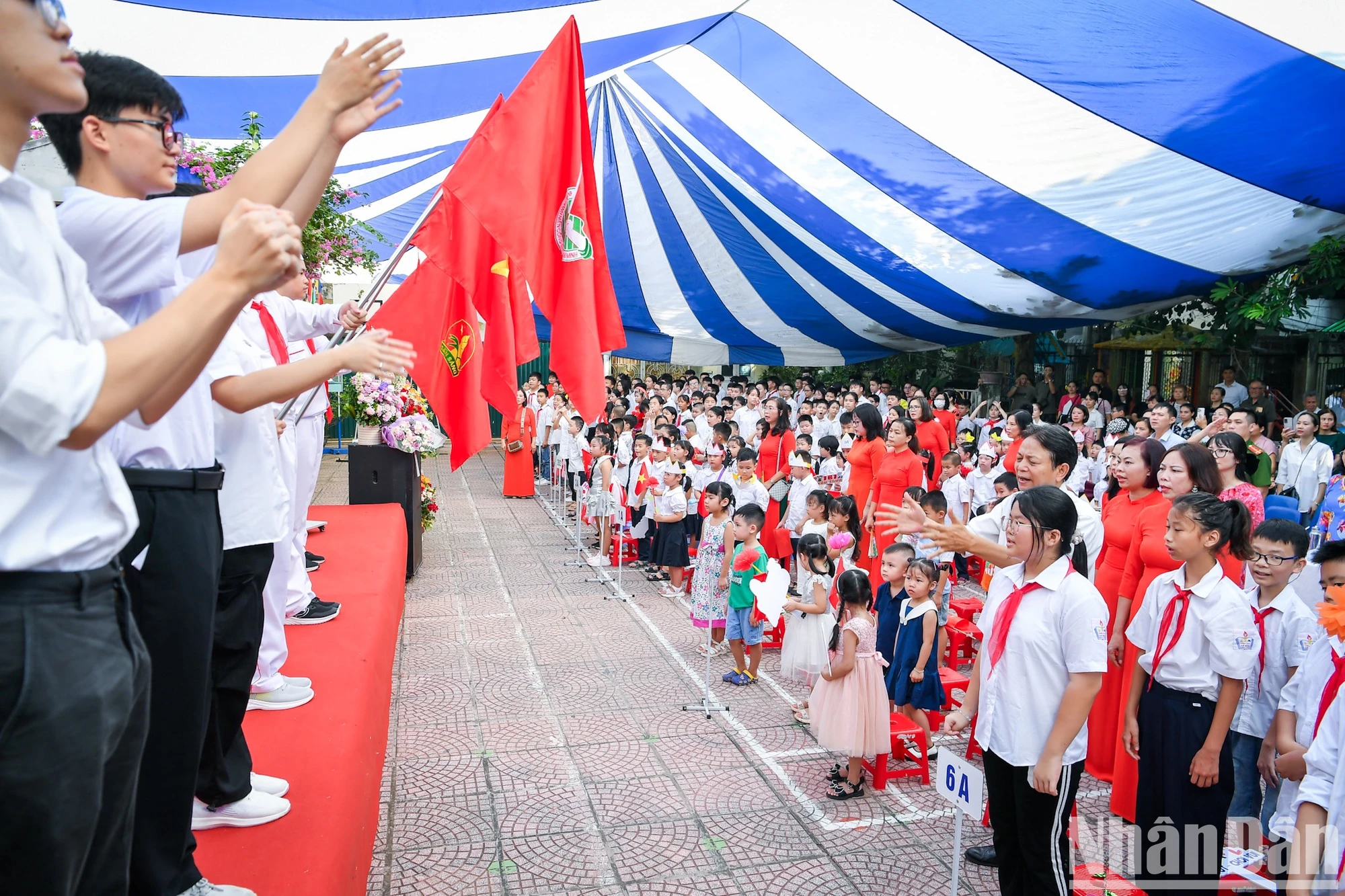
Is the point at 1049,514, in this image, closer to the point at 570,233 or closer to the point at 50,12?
the point at 570,233

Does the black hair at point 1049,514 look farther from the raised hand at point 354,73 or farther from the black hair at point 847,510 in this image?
the black hair at point 847,510

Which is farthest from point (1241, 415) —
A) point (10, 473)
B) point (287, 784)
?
point (10, 473)

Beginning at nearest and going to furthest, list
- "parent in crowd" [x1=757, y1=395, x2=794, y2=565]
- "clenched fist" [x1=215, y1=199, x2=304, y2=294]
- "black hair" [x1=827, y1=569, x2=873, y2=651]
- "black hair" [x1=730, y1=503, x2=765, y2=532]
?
"clenched fist" [x1=215, y1=199, x2=304, y2=294], "black hair" [x1=827, y1=569, x2=873, y2=651], "black hair" [x1=730, y1=503, x2=765, y2=532], "parent in crowd" [x1=757, y1=395, x2=794, y2=565]

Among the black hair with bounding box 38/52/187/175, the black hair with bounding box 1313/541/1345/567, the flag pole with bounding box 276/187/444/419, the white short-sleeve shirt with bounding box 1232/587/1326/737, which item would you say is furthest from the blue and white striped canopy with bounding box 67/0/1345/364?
the black hair with bounding box 38/52/187/175

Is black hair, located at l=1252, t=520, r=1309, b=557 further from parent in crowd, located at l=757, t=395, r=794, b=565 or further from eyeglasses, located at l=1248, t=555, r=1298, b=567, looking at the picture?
parent in crowd, located at l=757, t=395, r=794, b=565

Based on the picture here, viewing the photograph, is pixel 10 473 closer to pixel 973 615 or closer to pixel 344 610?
pixel 344 610

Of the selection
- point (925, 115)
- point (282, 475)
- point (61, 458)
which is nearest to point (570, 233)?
point (282, 475)

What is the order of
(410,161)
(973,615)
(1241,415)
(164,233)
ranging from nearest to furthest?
(164,233) → (973,615) → (1241,415) → (410,161)

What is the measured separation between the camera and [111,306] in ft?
4.94

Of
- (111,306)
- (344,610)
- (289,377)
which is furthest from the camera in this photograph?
(344,610)

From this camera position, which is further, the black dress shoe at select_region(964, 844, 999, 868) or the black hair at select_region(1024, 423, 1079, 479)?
the black hair at select_region(1024, 423, 1079, 479)

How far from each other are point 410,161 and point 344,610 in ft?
17.7

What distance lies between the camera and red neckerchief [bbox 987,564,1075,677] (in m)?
2.76

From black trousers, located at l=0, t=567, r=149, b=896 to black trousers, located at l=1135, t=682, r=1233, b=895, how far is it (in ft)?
10.5
